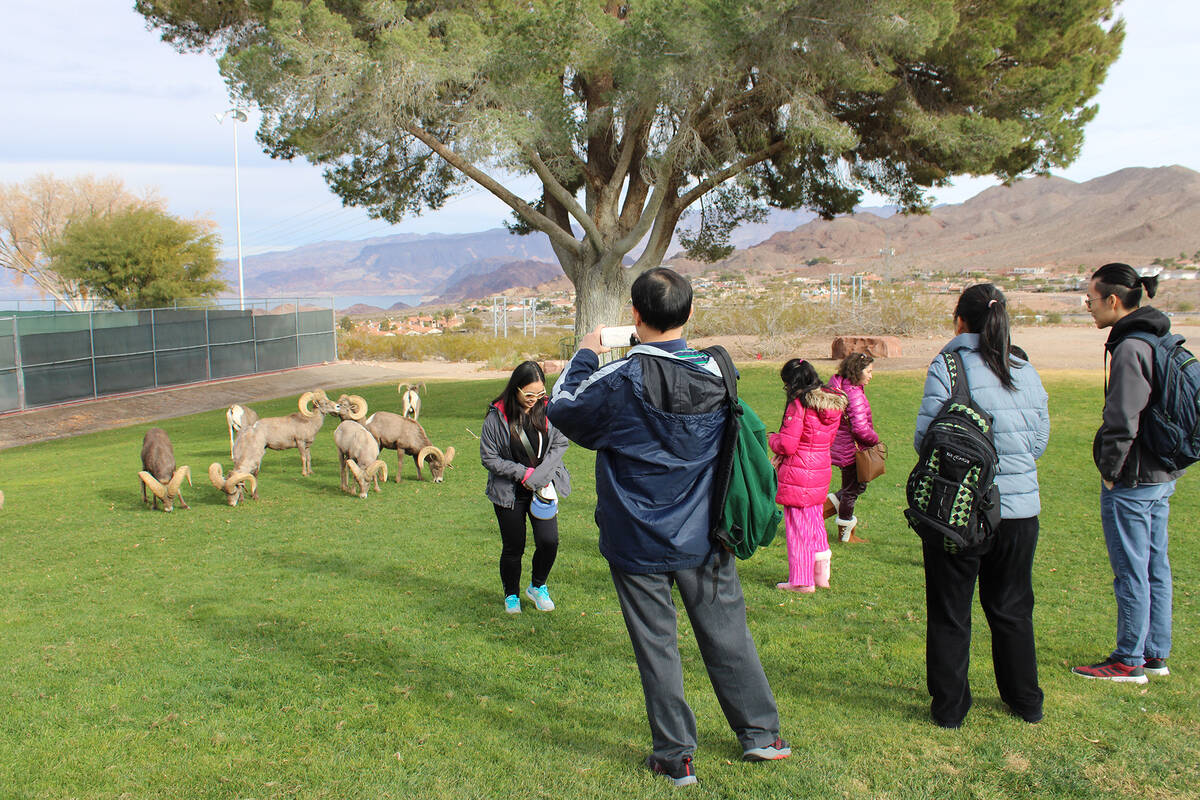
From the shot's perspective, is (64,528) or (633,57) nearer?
(64,528)

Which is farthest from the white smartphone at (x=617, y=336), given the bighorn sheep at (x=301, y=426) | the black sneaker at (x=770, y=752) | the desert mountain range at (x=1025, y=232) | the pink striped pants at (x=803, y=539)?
the desert mountain range at (x=1025, y=232)

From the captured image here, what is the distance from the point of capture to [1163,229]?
8969 centimetres

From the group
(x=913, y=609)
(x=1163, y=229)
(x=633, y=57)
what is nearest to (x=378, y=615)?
(x=913, y=609)

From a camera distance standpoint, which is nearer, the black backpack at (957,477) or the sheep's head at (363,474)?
the black backpack at (957,477)

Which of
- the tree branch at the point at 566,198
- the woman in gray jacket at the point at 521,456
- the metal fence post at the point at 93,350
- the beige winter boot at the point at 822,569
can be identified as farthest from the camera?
the metal fence post at the point at 93,350

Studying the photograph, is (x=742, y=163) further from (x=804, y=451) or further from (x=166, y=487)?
(x=166, y=487)

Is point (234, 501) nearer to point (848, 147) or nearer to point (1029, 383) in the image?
point (1029, 383)

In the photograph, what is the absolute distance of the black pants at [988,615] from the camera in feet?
12.3

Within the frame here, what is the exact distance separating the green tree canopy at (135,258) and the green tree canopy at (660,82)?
30.8 m

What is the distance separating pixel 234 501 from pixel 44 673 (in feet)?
17.2

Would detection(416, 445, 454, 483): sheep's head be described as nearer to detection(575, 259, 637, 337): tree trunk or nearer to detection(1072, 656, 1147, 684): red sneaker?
detection(575, 259, 637, 337): tree trunk

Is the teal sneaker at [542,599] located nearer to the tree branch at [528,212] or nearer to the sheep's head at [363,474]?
the sheep's head at [363,474]

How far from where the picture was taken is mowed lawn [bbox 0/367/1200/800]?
3629 mm

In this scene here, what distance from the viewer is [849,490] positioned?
23.8 feet
